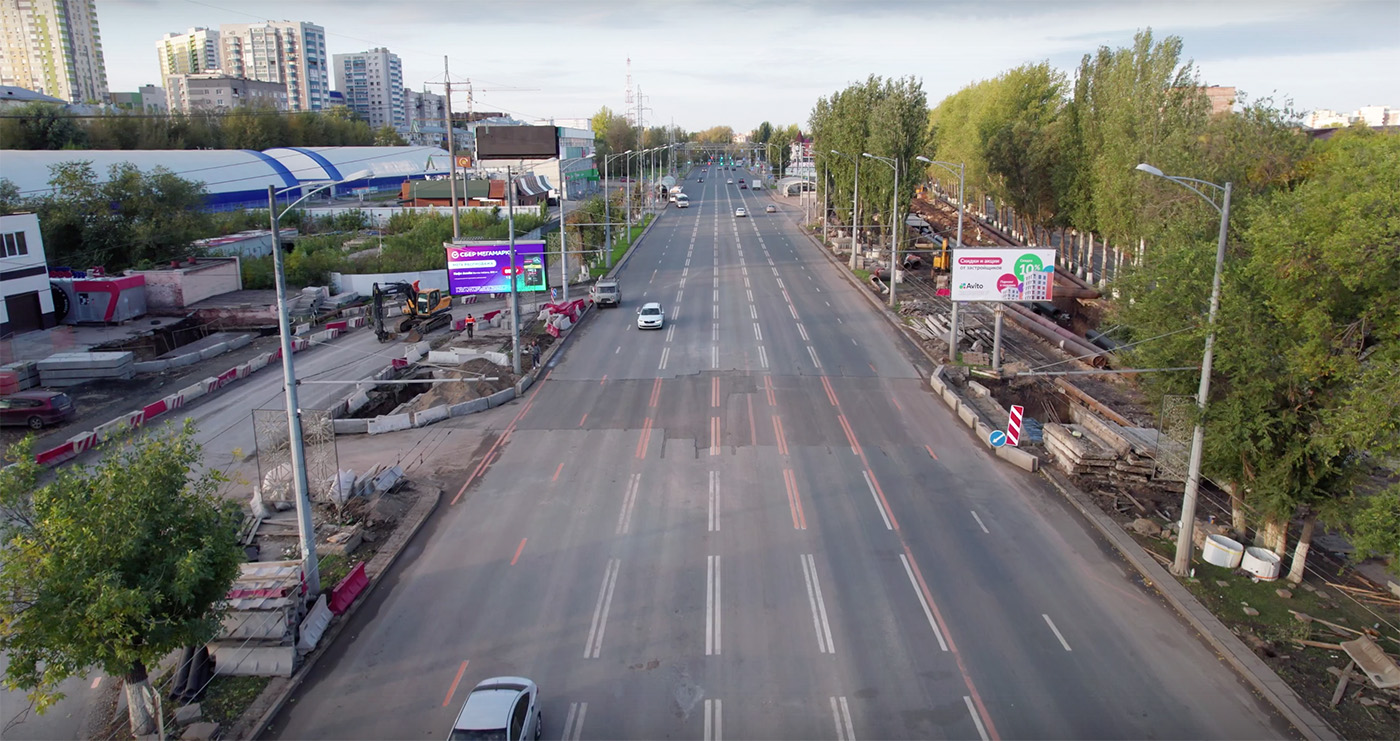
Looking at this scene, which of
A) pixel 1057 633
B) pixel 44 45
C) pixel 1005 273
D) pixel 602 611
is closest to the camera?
pixel 1057 633

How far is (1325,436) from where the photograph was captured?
1452cm

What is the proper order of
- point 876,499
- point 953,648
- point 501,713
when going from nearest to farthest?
1. point 501,713
2. point 953,648
3. point 876,499

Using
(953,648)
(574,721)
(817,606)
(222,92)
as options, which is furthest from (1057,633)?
Result: (222,92)

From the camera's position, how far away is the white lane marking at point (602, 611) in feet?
49.5

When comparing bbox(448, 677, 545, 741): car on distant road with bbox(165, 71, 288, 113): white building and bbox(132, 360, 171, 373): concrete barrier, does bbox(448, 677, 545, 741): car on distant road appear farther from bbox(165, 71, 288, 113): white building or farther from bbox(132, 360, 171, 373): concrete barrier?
bbox(165, 71, 288, 113): white building

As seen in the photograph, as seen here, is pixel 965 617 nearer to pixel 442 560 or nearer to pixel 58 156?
pixel 442 560

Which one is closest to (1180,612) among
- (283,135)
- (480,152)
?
(480,152)

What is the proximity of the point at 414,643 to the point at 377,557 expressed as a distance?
3.98m

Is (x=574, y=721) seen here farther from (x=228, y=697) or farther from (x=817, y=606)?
(x=228, y=697)

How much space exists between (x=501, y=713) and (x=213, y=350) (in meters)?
32.8

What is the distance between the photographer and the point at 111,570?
439 inches

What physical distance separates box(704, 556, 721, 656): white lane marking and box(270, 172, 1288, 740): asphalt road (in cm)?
4

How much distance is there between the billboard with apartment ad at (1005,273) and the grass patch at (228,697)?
26.5m

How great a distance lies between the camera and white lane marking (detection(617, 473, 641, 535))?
66.1 feet
